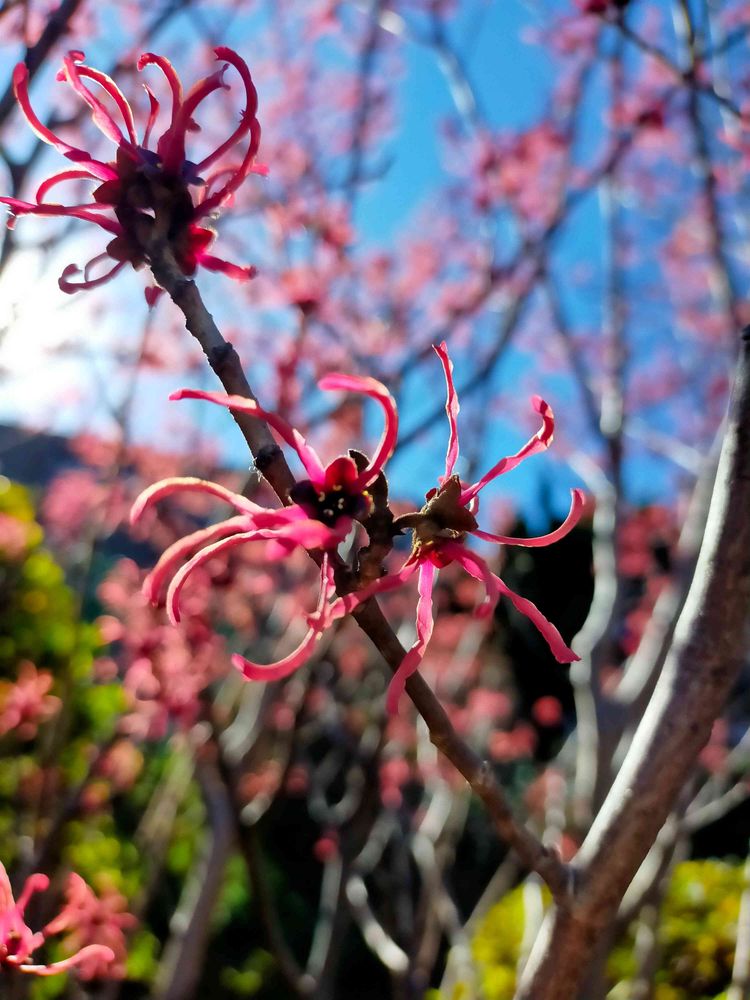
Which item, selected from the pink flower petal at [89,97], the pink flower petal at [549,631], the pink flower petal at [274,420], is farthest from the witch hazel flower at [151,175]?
the pink flower petal at [549,631]

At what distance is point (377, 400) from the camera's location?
2.38 feet

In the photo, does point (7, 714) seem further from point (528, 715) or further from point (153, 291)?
point (528, 715)

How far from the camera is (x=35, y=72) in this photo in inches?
67.1

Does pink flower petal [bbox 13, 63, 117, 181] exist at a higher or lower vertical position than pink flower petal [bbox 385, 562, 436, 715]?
higher

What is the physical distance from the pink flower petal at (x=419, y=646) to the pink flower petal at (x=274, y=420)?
0.50 feet

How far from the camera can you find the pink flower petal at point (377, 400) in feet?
2.19

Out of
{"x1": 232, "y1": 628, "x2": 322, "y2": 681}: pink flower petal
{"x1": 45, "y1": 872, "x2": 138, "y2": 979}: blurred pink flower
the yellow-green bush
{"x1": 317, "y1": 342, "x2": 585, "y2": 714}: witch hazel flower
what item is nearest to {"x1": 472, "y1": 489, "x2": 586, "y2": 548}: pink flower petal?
{"x1": 317, "y1": 342, "x2": 585, "y2": 714}: witch hazel flower

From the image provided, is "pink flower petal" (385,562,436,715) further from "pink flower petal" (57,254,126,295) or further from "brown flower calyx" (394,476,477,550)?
"pink flower petal" (57,254,126,295)

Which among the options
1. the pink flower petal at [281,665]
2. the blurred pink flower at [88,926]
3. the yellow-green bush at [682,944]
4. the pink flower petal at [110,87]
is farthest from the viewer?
the yellow-green bush at [682,944]

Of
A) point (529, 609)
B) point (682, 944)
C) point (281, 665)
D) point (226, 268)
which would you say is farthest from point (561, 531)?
point (682, 944)

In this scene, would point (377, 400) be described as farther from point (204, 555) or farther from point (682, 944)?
point (682, 944)

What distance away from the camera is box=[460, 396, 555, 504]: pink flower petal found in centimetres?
80

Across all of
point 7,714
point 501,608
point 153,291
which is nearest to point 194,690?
point 7,714

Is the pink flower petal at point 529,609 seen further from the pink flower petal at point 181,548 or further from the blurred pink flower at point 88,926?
the blurred pink flower at point 88,926
